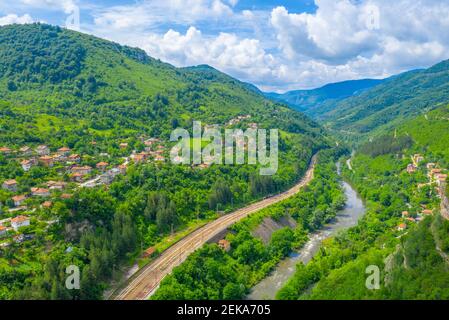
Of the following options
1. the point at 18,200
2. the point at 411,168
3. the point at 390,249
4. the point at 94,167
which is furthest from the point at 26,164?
the point at 411,168

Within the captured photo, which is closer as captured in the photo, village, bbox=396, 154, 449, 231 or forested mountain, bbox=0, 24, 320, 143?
village, bbox=396, 154, 449, 231

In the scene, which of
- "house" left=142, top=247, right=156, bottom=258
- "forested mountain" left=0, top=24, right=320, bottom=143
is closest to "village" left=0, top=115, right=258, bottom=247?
"house" left=142, top=247, right=156, bottom=258

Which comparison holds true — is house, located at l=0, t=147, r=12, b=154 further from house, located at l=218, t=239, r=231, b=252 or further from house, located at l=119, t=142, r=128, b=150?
house, located at l=218, t=239, r=231, b=252

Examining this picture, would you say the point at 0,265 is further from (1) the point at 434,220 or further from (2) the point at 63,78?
(2) the point at 63,78

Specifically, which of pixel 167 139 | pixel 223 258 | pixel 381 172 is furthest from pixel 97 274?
pixel 381 172

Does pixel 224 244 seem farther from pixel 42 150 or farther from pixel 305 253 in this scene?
pixel 42 150
